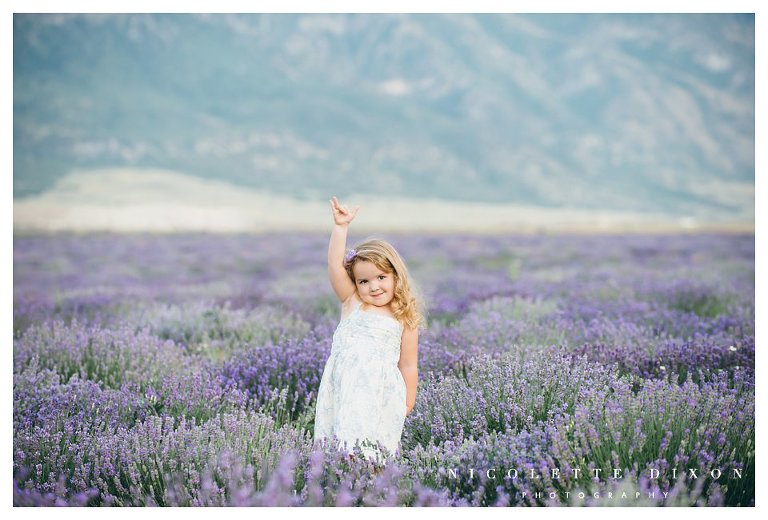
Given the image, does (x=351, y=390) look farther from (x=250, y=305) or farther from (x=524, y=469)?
(x=250, y=305)

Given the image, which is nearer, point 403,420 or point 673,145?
point 403,420

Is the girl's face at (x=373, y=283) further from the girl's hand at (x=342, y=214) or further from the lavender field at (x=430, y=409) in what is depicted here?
the lavender field at (x=430, y=409)

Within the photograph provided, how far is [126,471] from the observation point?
2379 millimetres

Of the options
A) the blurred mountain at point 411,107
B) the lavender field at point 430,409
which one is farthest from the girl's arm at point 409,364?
the blurred mountain at point 411,107

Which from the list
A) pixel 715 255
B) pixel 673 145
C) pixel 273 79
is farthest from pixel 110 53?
pixel 715 255

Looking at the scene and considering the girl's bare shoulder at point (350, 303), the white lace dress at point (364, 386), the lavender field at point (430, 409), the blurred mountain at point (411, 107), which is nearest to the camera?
the lavender field at point (430, 409)

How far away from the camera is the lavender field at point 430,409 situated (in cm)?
222

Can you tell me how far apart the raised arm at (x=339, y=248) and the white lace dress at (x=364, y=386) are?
5.1 inches

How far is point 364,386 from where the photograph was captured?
8.64 feet

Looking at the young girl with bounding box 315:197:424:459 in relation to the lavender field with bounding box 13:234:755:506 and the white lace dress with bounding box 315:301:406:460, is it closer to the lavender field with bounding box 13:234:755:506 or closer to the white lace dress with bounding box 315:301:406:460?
the white lace dress with bounding box 315:301:406:460

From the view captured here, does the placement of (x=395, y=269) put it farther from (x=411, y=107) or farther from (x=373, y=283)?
(x=411, y=107)

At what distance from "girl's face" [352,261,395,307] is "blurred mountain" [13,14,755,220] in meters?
75.3

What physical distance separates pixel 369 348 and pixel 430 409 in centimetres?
45
